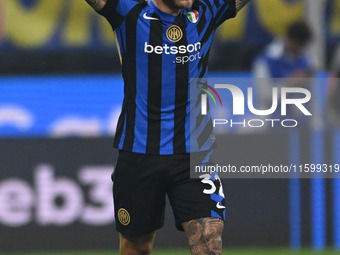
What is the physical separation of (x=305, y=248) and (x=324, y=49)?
2224mm

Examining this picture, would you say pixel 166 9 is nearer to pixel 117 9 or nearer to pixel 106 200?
pixel 117 9

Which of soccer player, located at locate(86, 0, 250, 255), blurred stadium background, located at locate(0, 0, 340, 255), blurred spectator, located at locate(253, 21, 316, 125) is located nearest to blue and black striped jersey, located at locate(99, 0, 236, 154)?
soccer player, located at locate(86, 0, 250, 255)

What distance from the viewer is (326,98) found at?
23.5 feet

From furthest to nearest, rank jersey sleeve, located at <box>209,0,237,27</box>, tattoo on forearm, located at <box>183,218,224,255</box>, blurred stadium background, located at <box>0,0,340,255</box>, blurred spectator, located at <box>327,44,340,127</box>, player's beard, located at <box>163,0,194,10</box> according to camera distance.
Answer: blurred spectator, located at <box>327,44,340,127</box> < blurred stadium background, located at <box>0,0,340,255</box> < jersey sleeve, located at <box>209,0,237,27</box> < player's beard, located at <box>163,0,194,10</box> < tattoo on forearm, located at <box>183,218,224,255</box>

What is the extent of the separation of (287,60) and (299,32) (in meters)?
0.29

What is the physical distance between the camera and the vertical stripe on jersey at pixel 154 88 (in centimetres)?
434

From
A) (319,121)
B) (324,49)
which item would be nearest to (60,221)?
(319,121)

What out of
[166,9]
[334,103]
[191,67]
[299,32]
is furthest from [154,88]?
[299,32]

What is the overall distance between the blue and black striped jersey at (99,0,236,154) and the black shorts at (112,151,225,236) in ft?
0.23

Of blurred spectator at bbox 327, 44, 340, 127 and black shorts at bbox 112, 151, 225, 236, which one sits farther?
blurred spectator at bbox 327, 44, 340, 127

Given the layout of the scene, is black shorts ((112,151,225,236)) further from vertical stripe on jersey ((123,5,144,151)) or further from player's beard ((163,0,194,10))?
player's beard ((163,0,194,10))

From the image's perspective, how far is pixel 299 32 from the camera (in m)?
7.59

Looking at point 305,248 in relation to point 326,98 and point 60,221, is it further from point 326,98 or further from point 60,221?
point 60,221

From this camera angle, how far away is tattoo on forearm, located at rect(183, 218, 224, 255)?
413 centimetres
